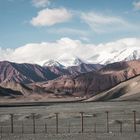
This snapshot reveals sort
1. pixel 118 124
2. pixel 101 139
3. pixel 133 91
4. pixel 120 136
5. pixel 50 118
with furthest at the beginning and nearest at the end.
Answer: pixel 133 91 → pixel 50 118 → pixel 118 124 → pixel 120 136 → pixel 101 139

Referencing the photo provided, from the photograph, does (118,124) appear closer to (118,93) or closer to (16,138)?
(16,138)

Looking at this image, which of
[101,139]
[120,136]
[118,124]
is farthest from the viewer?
[118,124]

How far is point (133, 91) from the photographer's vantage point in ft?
625

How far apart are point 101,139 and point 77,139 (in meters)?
2.52

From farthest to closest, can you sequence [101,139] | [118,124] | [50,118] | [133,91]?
1. [133,91]
2. [50,118]
3. [118,124]
4. [101,139]

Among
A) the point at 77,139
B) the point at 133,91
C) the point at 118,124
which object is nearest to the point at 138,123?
the point at 118,124

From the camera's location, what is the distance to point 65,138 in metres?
48.3

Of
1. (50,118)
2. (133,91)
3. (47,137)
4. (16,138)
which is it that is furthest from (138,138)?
(133,91)

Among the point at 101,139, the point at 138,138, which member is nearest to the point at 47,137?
the point at 101,139

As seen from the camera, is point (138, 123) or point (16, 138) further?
point (138, 123)

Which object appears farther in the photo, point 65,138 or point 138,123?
point 138,123

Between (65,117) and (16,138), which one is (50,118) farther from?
(16,138)

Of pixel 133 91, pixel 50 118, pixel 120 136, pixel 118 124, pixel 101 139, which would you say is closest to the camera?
pixel 101 139

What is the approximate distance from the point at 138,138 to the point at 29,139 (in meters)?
11.5
